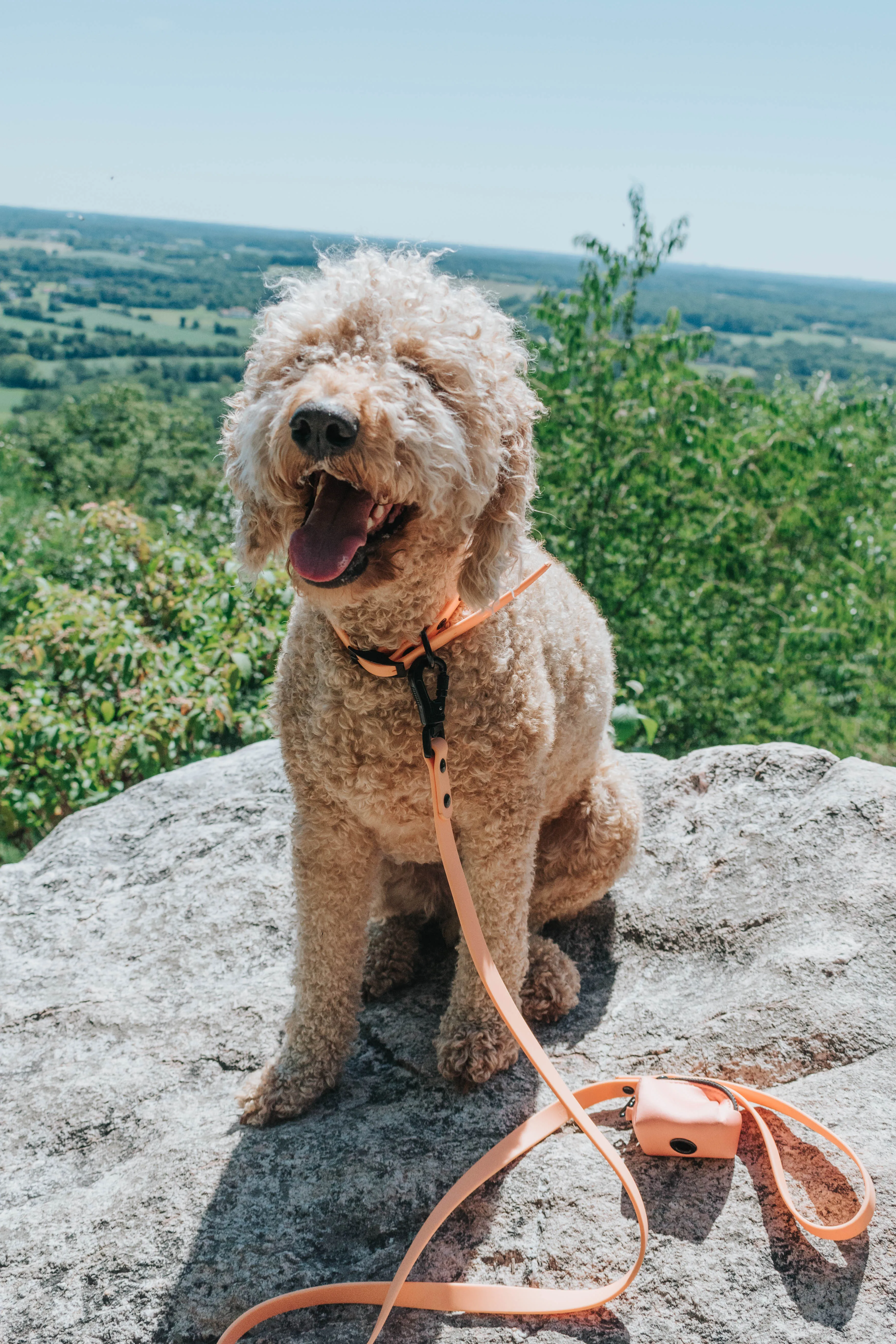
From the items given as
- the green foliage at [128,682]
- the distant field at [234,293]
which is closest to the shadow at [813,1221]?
the distant field at [234,293]

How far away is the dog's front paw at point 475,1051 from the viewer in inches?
92.5

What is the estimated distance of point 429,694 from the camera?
214cm

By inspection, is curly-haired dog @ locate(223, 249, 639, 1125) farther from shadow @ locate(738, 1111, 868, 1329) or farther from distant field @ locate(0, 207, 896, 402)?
shadow @ locate(738, 1111, 868, 1329)

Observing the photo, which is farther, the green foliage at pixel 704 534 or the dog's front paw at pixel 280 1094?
the green foliage at pixel 704 534

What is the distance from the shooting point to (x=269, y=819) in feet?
11.3

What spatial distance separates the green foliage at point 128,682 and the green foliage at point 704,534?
2.71 meters

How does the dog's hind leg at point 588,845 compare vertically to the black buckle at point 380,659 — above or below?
below

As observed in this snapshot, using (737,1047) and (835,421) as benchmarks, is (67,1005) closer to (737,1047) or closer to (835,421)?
(737,1047)


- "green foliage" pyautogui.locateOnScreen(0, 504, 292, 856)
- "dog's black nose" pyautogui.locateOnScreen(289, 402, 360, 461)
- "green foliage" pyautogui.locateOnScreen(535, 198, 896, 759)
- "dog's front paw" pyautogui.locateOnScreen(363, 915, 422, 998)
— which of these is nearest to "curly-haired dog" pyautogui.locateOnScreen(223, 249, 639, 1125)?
"dog's black nose" pyautogui.locateOnScreen(289, 402, 360, 461)

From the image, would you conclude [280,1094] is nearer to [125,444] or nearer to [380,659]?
[380,659]

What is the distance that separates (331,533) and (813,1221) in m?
1.70

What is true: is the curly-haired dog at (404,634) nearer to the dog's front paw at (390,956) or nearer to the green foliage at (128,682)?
the dog's front paw at (390,956)

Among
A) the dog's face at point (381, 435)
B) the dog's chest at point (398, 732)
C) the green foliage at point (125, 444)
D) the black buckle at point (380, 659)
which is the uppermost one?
the dog's face at point (381, 435)

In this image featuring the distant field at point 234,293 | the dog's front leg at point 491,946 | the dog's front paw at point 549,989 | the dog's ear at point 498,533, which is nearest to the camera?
the dog's ear at point 498,533
